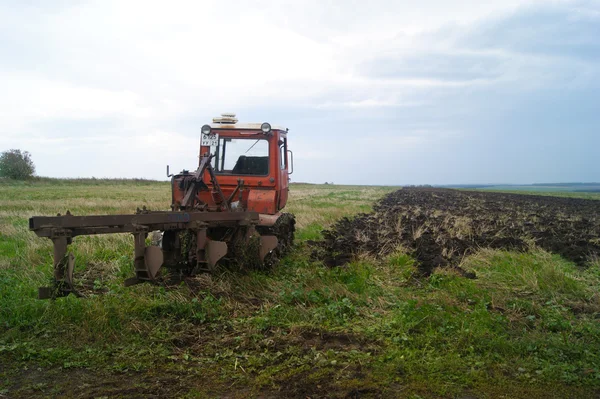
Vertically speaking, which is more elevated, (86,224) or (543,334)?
(86,224)

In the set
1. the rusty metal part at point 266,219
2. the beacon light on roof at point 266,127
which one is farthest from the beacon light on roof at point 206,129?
the rusty metal part at point 266,219

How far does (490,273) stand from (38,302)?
622cm

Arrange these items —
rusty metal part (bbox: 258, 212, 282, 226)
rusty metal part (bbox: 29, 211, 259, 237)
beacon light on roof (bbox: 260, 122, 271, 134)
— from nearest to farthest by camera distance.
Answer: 1. rusty metal part (bbox: 29, 211, 259, 237)
2. rusty metal part (bbox: 258, 212, 282, 226)
3. beacon light on roof (bbox: 260, 122, 271, 134)

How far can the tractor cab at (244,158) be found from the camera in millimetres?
8094

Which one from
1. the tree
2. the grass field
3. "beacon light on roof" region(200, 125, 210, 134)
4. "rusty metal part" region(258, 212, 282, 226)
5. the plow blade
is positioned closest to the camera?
the grass field

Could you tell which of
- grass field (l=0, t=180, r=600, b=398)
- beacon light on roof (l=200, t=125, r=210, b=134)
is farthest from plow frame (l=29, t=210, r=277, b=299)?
beacon light on roof (l=200, t=125, r=210, b=134)

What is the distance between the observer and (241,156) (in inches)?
328

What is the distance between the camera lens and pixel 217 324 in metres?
4.86

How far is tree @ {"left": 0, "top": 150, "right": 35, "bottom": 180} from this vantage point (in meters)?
53.1

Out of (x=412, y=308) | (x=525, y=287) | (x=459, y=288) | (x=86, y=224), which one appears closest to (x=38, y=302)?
(x=86, y=224)

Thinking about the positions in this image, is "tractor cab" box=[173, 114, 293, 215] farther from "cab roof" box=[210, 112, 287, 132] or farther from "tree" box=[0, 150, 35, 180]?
"tree" box=[0, 150, 35, 180]

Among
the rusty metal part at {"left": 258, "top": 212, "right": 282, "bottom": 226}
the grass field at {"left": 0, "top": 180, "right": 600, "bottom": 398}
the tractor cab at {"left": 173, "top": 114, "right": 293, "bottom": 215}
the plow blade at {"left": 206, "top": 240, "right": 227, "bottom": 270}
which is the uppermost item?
the tractor cab at {"left": 173, "top": 114, "right": 293, "bottom": 215}

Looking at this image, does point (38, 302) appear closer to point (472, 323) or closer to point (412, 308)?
point (412, 308)

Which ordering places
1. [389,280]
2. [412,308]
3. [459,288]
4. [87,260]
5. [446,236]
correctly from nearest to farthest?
1. [412,308]
2. [459,288]
3. [389,280]
4. [87,260]
5. [446,236]
